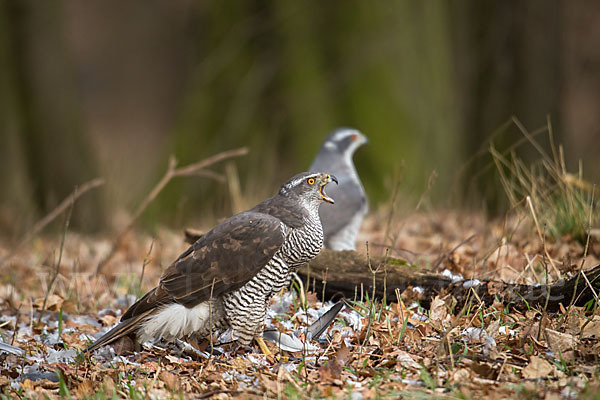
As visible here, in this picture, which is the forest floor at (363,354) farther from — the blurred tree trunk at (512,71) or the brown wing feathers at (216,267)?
the blurred tree trunk at (512,71)

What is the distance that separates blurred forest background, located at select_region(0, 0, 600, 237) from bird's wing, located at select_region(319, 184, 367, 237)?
103 centimetres

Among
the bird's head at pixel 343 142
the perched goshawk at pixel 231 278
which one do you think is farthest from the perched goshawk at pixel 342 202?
the perched goshawk at pixel 231 278

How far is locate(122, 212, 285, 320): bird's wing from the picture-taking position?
345cm

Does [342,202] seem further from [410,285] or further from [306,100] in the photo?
[306,100]

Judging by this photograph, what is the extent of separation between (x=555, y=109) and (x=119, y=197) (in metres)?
5.70

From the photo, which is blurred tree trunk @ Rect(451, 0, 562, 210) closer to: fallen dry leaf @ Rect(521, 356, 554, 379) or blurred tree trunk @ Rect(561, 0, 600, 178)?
fallen dry leaf @ Rect(521, 356, 554, 379)

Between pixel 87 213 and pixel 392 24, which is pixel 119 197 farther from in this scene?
pixel 392 24

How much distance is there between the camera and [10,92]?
841 centimetres

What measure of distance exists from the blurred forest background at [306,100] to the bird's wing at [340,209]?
1.03m

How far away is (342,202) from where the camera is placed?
5.43 meters

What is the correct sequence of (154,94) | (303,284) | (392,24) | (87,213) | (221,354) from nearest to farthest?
(221,354) < (303,284) < (87,213) < (392,24) < (154,94)

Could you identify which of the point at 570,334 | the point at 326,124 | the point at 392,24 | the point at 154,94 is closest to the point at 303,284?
the point at 570,334

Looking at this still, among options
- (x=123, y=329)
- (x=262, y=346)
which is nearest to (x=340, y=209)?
(x=262, y=346)

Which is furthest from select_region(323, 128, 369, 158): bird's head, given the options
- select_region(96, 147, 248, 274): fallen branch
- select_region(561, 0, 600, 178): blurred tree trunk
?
select_region(561, 0, 600, 178): blurred tree trunk
